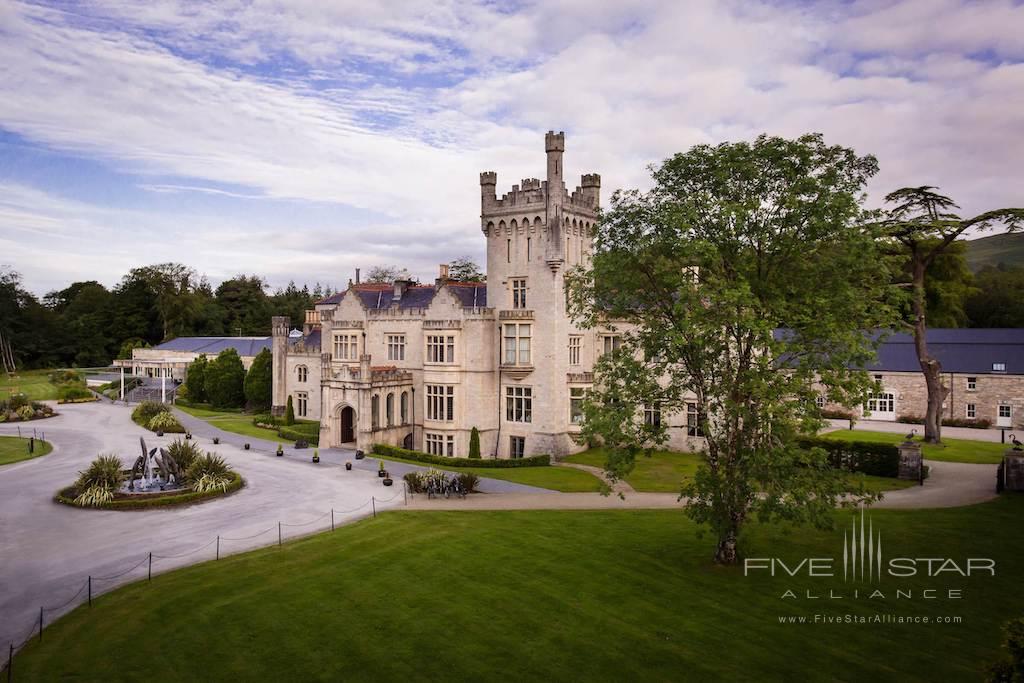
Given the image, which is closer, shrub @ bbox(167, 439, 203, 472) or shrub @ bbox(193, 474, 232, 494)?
shrub @ bbox(193, 474, 232, 494)

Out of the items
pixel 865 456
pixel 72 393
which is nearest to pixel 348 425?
pixel 865 456

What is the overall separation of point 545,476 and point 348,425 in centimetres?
1770

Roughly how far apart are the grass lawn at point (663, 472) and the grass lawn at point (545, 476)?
202 centimetres

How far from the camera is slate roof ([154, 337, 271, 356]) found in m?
79.3

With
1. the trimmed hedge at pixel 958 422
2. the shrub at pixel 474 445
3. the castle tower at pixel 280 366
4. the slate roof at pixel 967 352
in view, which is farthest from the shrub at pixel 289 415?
the trimmed hedge at pixel 958 422

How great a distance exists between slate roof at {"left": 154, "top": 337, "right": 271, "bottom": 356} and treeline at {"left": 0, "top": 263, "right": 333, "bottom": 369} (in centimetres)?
1152

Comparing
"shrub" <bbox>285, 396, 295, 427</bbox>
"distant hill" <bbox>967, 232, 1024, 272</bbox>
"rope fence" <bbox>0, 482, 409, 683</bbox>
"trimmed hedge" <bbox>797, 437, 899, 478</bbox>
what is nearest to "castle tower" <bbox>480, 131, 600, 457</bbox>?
"rope fence" <bbox>0, 482, 409, 683</bbox>

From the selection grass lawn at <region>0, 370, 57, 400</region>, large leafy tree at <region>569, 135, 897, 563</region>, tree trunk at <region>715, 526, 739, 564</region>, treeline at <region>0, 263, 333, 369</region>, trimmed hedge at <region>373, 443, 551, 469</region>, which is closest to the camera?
large leafy tree at <region>569, 135, 897, 563</region>

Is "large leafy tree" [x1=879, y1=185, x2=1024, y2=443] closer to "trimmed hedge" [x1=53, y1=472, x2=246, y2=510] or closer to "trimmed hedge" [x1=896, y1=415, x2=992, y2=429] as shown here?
"trimmed hedge" [x1=896, y1=415, x2=992, y2=429]

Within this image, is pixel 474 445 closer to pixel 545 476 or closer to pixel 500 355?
pixel 500 355

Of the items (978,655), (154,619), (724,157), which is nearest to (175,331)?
(154,619)

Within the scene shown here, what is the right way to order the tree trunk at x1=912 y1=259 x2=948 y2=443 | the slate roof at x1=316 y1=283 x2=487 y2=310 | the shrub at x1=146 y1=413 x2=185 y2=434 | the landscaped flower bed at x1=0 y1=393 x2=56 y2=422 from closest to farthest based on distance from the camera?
the tree trunk at x1=912 y1=259 x2=948 y2=443
the slate roof at x1=316 y1=283 x2=487 y2=310
the shrub at x1=146 y1=413 x2=185 y2=434
the landscaped flower bed at x1=0 y1=393 x2=56 y2=422

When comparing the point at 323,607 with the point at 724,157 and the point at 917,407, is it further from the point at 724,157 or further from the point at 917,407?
the point at 917,407

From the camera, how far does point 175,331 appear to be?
10894 centimetres
